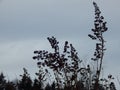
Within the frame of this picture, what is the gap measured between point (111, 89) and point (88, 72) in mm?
7329

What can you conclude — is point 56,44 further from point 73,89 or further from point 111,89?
point 111,89

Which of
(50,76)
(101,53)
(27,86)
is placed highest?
(27,86)

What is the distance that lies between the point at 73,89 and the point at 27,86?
38.0 metres

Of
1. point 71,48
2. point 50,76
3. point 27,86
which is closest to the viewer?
point 71,48

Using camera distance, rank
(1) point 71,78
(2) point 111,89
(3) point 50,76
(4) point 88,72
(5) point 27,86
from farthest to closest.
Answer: (5) point 27,86, (2) point 111,89, (3) point 50,76, (4) point 88,72, (1) point 71,78

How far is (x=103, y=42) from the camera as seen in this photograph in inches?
1023

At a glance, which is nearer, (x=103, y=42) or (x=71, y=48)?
(x=103, y=42)

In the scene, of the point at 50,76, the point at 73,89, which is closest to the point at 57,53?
the point at 73,89

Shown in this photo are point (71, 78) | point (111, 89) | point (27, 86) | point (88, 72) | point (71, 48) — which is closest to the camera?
point (71, 78)

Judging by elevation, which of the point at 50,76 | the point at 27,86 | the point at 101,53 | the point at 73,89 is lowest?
the point at 73,89

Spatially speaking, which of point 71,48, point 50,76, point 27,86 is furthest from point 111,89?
point 27,86

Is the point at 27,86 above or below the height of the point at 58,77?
above

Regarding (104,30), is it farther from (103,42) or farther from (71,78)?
(71,78)

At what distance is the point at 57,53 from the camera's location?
86.0ft
